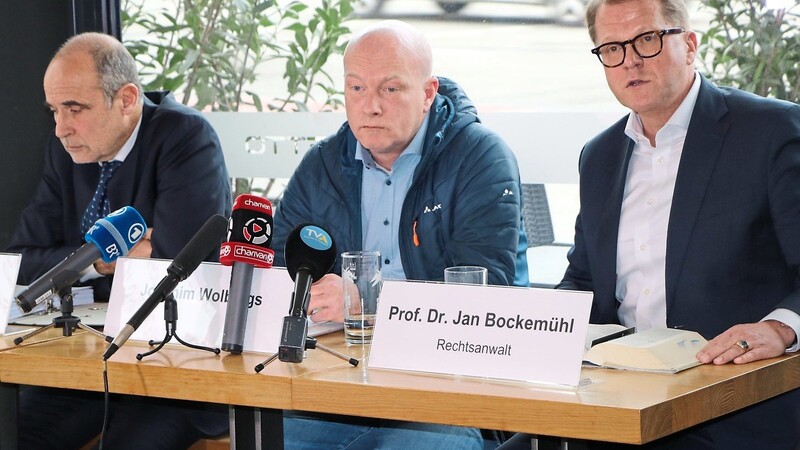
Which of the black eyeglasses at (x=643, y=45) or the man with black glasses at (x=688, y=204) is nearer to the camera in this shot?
the man with black glasses at (x=688, y=204)

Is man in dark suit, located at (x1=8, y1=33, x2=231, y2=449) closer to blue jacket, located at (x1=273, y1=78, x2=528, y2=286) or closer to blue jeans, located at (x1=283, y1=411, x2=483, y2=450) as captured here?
blue jacket, located at (x1=273, y1=78, x2=528, y2=286)

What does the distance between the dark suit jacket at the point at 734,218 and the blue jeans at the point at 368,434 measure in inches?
23.5

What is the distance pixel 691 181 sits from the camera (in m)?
2.59

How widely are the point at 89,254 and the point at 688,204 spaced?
1.45 meters

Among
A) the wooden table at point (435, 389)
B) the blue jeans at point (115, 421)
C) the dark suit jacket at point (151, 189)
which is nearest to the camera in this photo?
the wooden table at point (435, 389)

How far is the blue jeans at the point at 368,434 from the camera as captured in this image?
2.54 metres

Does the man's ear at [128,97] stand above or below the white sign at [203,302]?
above

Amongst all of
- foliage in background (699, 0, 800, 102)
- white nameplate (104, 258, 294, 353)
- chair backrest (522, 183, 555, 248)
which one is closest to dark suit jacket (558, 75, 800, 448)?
white nameplate (104, 258, 294, 353)

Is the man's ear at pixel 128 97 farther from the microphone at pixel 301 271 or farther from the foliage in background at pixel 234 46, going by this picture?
the microphone at pixel 301 271

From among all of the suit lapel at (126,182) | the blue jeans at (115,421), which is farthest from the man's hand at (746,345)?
the suit lapel at (126,182)

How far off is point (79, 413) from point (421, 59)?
4.69 feet

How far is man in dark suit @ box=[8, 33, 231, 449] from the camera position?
3.50 meters

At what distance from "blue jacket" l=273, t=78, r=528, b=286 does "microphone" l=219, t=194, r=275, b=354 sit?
29.3 inches

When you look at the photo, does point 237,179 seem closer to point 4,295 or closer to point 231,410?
point 4,295
